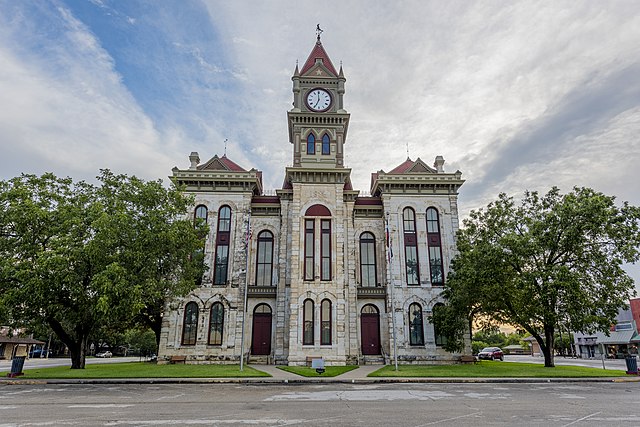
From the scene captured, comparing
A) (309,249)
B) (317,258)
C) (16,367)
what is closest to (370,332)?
(317,258)

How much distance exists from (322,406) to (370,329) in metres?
21.2

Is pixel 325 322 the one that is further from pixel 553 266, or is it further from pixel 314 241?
pixel 553 266

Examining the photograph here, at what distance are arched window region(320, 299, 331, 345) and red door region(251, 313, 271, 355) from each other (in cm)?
474

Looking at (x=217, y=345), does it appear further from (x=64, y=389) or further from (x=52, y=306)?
(x=64, y=389)

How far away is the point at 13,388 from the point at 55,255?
656 centimetres

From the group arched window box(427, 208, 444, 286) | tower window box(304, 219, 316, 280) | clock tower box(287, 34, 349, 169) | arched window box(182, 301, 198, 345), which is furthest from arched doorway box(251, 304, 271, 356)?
arched window box(427, 208, 444, 286)

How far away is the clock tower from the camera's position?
3506cm

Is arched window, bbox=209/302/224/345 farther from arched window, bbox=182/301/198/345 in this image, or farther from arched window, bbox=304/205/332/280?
arched window, bbox=304/205/332/280

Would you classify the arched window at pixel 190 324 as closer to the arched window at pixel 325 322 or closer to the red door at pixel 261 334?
the red door at pixel 261 334

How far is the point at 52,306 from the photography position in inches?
885

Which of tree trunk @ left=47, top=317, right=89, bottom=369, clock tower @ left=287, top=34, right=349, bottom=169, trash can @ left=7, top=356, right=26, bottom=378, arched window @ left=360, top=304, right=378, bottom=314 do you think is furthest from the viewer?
clock tower @ left=287, top=34, right=349, bottom=169

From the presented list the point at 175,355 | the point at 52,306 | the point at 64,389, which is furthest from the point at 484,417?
the point at 175,355

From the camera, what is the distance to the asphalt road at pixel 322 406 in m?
9.57

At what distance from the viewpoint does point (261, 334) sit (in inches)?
1251
